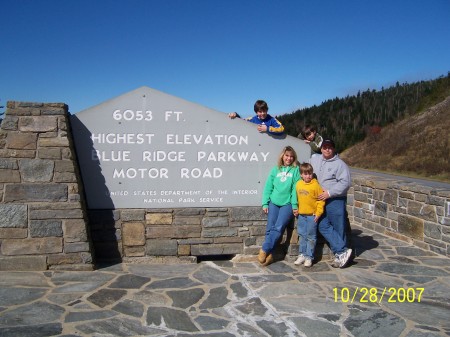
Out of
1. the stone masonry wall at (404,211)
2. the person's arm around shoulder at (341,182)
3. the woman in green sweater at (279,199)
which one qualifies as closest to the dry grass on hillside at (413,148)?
the stone masonry wall at (404,211)

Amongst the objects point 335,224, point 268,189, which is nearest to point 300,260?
point 335,224

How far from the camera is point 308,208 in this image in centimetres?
467

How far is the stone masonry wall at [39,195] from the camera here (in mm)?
4281

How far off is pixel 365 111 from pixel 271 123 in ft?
106

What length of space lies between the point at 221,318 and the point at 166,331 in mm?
495

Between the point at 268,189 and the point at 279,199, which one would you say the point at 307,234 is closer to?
the point at 279,199

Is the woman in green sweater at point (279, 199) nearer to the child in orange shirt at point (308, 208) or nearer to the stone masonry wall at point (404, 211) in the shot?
the child in orange shirt at point (308, 208)

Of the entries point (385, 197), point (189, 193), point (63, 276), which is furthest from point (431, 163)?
point (63, 276)

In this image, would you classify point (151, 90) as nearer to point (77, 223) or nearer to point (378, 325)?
point (77, 223)

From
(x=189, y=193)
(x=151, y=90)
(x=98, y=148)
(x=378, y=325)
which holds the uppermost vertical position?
(x=151, y=90)

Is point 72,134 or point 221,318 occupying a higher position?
point 72,134

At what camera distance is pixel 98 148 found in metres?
4.70

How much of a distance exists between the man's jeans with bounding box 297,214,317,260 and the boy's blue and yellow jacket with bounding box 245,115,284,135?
109 centimetres
